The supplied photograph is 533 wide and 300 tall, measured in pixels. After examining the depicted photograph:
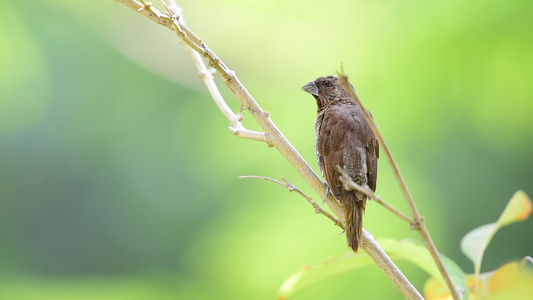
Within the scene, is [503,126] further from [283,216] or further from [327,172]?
[327,172]

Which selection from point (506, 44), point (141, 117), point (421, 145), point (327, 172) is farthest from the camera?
point (141, 117)

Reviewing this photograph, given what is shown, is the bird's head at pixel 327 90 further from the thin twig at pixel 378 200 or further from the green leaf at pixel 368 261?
the thin twig at pixel 378 200

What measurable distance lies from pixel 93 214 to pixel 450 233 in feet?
7.39

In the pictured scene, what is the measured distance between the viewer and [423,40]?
2775 millimetres

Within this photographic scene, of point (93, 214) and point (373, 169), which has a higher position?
point (93, 214)

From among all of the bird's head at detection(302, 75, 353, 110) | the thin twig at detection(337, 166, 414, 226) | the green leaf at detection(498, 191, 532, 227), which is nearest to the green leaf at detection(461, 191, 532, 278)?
the green leaf at detection(498, 191, 532, 227)

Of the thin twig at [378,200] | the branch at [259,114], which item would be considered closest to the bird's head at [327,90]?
the branch at [259,114]

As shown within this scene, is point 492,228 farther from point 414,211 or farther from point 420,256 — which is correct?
point 414,211

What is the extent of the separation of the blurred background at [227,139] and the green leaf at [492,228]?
3.95ft

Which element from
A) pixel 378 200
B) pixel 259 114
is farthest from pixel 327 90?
pixel 378 200

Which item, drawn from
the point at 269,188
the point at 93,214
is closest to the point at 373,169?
the point at 269,188

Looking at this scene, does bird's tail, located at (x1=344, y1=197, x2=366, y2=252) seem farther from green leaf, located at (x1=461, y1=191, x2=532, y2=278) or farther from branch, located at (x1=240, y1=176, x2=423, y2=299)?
green leaf, located at (x1=461, y1=191, x2=532, y2=278)

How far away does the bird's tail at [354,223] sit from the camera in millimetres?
1310

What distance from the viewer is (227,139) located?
11.6 ft
